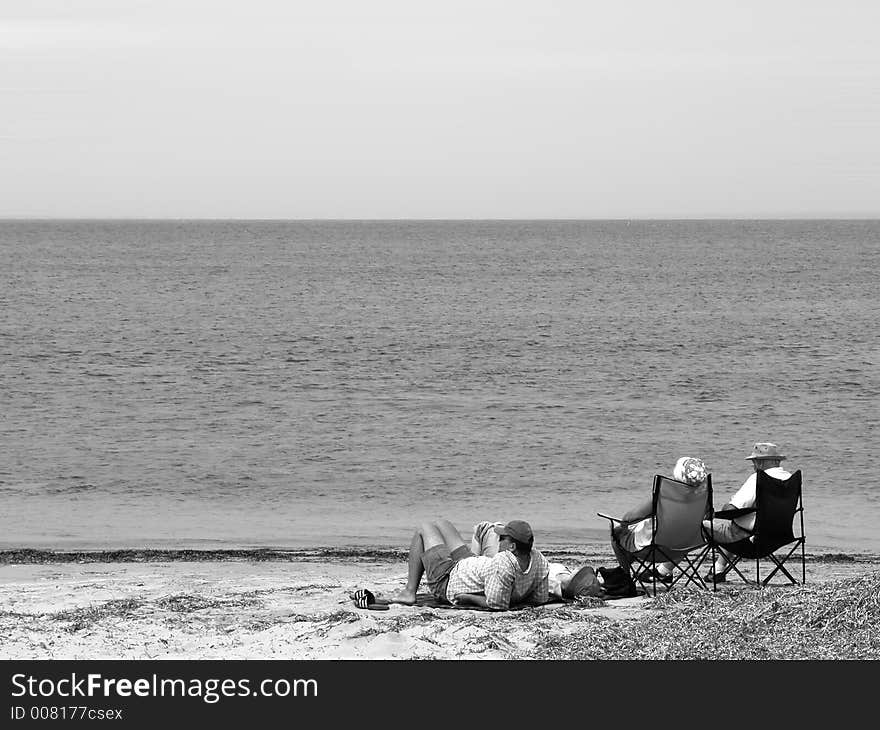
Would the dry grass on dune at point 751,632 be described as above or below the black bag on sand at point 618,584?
above

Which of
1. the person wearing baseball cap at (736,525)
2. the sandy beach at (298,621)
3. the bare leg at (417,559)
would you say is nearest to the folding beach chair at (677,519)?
the person wearing baseball cap at (736,525)

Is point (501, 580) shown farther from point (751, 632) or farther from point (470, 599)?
point (751, 632)

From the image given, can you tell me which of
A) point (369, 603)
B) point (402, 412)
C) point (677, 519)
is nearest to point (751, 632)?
point (677, 519)

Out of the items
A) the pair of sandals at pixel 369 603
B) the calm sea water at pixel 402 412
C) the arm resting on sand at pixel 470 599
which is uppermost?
the arm resting on sand at pixel 470 599

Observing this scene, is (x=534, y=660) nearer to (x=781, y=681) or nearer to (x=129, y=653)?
(x=781, y=681)

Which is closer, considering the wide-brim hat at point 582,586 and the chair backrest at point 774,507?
the wide-brim hat at point 582,586

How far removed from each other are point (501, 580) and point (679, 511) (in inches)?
48.1

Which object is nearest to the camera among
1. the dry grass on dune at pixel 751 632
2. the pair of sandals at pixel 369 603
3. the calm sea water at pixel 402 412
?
the dry grass on dune at pixel 751 632

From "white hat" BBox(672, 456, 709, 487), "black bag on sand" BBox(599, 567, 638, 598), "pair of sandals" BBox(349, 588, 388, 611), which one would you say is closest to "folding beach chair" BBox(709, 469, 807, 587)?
"white hat" BBox(672, 456, 709, 487)

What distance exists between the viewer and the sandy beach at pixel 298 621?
230 inches

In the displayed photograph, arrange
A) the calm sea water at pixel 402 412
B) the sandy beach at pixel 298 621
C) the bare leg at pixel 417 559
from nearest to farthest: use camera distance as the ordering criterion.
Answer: the sandy beach at pixel 298 621
the bare leg at pixel 417 559
the calm sea water at pixel 402 412

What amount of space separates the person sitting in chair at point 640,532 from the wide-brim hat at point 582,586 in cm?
27

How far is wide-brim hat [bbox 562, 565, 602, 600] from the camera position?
7.00 metres

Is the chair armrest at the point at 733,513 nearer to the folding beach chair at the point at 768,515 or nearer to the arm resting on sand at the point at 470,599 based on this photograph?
the folding beach chair at the point at 768,515
